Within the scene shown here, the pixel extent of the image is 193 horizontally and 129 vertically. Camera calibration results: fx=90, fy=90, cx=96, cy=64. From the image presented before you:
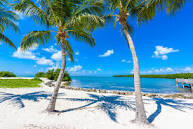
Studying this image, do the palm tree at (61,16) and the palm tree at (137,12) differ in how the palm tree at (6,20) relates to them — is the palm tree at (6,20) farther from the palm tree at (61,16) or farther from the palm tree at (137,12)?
the palm tree at (137,12)

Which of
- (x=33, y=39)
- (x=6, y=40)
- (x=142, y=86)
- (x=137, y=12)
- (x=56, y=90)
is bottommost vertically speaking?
(x=142, y=86)

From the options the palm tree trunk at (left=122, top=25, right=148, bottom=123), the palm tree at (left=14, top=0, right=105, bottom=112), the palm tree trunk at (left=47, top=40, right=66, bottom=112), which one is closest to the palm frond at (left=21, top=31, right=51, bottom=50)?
the palm tree at (left=14, top=0, right=105, bottom=112)

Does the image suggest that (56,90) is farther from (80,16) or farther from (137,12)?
(137,12)

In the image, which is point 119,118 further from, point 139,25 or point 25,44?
point 25,44

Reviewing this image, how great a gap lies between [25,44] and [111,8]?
4.78m

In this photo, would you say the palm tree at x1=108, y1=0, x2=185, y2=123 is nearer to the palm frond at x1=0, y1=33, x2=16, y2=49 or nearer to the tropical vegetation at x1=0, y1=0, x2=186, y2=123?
the tropical vegetation at x1=0, y1=0, x2=186, y2=123

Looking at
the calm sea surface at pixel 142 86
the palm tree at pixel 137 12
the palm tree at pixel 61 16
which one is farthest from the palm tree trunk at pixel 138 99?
the calm sea surface at pixel 142 86

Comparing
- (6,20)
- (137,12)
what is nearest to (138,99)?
(137,12)

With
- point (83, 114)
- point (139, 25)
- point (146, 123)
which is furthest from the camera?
point (139, 25)

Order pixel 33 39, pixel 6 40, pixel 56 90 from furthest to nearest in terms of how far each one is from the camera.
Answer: pixel 6 40, pixel 33 39, pixel 56 90

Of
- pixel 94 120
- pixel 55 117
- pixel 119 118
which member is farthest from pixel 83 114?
pixel 119 118

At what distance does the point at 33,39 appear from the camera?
4.68 m

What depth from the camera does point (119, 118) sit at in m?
3.79

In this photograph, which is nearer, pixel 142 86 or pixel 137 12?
pixel 137 12
